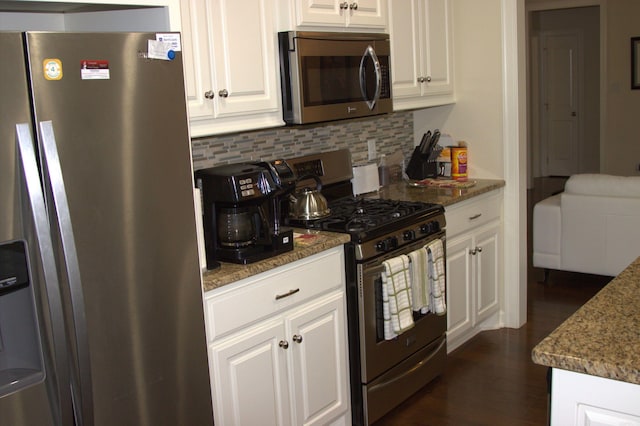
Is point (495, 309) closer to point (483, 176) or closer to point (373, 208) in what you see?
Result: point (483, 176)

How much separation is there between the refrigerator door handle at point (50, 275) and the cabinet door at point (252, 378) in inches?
26.8

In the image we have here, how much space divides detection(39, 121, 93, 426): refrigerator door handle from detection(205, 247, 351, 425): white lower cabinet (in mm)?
601

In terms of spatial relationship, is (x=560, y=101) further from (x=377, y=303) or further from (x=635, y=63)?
(x=377, y=303)

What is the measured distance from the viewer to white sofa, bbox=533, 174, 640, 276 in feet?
16.0

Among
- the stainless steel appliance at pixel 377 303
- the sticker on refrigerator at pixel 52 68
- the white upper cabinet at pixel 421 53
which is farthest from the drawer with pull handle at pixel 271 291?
the white upper cabinet at pixel 421 53

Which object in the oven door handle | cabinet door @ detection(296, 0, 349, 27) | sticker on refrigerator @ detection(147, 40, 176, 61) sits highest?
cabinet door @ detection(296, 0, 349, 27)

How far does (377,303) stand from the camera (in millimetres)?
3164

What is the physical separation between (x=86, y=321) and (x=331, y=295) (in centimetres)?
128

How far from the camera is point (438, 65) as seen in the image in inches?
166

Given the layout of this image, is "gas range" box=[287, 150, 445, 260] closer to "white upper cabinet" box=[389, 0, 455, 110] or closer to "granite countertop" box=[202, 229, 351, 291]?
"granite countertop" box=[202, 229, 351, 291]

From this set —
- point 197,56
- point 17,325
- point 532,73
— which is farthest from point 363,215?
point 532,73

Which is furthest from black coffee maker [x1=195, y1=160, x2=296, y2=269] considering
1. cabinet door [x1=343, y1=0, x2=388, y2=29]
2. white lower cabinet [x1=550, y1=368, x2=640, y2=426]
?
white lower cabinet [x1=550, y1=368, x2=640, y2=426]

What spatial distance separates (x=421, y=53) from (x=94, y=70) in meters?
2.47

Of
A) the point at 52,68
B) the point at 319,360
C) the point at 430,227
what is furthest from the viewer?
the point at 430,227
